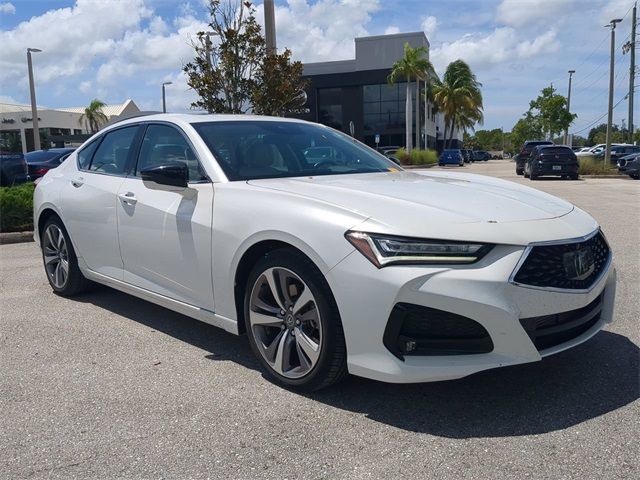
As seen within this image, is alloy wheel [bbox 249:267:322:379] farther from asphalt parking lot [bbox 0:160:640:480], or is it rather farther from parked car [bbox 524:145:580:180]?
parked car [bbox 524:145:580:180]

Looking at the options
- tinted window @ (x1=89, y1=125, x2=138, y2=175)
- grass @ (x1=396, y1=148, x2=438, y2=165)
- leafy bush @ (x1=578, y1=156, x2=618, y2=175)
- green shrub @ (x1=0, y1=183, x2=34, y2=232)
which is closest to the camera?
tinted window @ (x1=89, y1=125, x2=138, y2=175)

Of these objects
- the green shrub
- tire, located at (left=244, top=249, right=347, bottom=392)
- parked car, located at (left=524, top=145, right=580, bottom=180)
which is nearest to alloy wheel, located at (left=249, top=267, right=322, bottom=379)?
tire, located at (left=244, top=249, right=347, bottom=392)

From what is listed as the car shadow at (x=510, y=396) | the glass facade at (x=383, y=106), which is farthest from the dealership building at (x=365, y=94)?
the car shadow at (x=510, y=396)

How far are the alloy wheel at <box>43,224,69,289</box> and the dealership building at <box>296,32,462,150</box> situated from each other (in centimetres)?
4483

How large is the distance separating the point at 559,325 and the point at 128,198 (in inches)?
121

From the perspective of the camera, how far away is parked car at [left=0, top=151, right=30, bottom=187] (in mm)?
13906

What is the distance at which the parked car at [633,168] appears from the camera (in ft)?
78.9

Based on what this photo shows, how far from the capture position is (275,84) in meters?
12.9

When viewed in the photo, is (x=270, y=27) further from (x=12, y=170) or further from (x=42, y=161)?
(x=42, y=161)

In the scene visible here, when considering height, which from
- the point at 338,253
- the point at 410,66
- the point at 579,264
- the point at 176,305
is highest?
the point at 410,66

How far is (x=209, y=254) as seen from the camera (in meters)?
3.68

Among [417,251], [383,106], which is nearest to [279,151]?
[417,251]

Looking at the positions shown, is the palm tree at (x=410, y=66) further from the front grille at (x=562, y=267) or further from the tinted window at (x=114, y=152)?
the front grille at (x=562, y=267)

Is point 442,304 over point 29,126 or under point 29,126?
under
